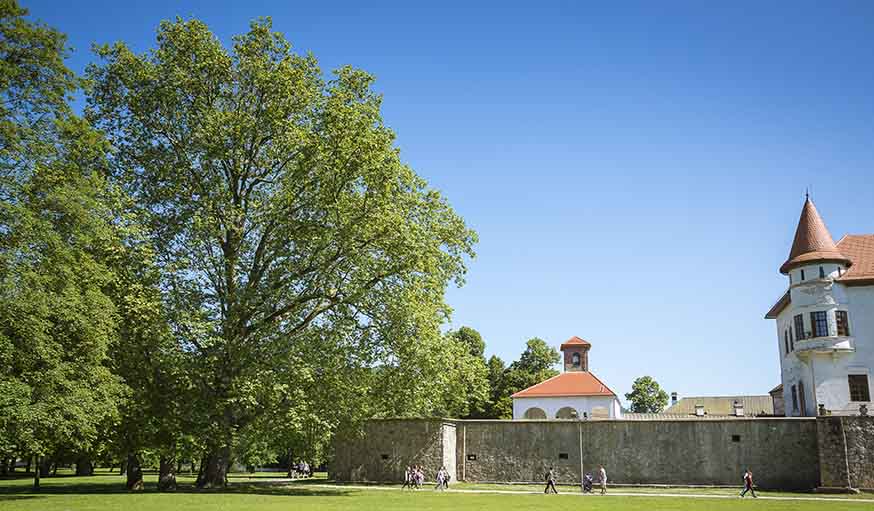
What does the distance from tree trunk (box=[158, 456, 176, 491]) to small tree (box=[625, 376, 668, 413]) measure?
3605 inches

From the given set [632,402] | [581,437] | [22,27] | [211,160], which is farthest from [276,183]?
[632,402]

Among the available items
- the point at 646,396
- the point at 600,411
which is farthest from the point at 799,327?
the point at 646,396

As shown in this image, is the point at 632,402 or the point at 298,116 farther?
the point at 632,402

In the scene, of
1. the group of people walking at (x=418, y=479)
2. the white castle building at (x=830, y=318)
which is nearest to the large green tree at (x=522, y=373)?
the white castle building at (x=830, y=318)

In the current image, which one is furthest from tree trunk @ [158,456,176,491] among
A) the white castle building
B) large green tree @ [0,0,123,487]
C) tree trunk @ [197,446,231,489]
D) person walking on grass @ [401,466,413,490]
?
the white castle building

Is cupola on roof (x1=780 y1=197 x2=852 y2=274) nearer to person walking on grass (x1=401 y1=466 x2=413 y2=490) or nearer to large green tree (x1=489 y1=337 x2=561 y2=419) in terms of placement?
person walking on grass (x1=401 y1=466 x2=413 y2=490)

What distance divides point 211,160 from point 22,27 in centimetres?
738

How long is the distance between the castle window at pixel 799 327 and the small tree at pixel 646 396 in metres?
73.5

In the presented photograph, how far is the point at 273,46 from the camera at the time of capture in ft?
93.5

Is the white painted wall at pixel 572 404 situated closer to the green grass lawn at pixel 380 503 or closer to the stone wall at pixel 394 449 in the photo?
the stone wall at pixel 394 449

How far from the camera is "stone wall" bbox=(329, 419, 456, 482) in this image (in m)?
33.8

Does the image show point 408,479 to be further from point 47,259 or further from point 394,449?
point 47,259

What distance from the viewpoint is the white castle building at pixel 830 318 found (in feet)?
126

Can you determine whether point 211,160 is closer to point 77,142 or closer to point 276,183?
point 276,183
